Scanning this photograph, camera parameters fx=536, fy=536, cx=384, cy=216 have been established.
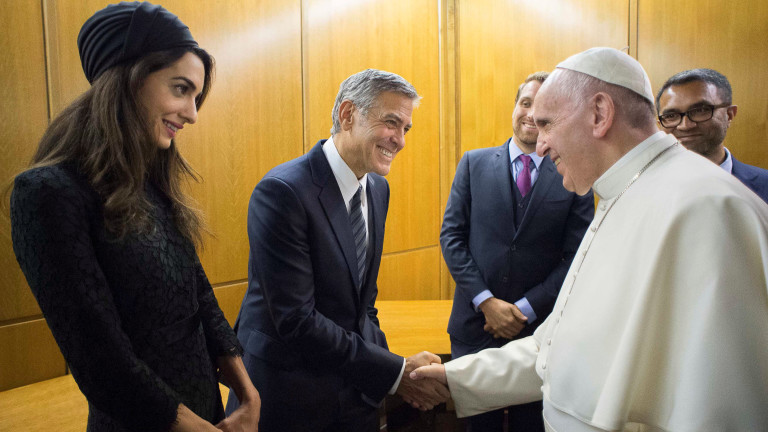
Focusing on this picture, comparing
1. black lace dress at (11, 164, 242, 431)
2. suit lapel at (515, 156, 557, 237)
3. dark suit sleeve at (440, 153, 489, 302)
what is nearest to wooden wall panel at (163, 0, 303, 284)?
dark suit sleeve at (440, 153, 489, 302)

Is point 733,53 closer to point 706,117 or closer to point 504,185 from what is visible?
point 706,117

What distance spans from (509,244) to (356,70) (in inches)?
109

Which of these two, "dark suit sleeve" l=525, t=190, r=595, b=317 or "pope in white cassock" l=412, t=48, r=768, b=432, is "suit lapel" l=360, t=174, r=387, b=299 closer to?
"pope in white cassock" l=412, t=48, r=768, b=432

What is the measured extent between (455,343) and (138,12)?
219cm

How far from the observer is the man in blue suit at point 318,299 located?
5.98ft

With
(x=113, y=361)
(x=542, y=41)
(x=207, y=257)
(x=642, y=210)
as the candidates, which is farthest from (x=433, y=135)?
(x=113, y=361)

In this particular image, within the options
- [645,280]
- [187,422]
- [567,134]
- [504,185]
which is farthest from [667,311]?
[504,185]

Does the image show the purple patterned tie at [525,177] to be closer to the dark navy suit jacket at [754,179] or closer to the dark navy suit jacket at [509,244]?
the dark navy suit jacket at [509,244]

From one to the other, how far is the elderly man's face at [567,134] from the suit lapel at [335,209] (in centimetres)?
74

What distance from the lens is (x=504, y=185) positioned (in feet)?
9.18

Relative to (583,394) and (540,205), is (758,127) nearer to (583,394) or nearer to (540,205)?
(540,205)

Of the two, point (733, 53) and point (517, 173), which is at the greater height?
point (733, 53)

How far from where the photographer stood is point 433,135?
5723 millimetres

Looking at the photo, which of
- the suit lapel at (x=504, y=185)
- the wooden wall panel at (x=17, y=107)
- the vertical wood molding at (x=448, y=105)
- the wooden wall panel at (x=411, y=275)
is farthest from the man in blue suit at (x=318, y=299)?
the vertical wood molding at (x=448, y=105)
